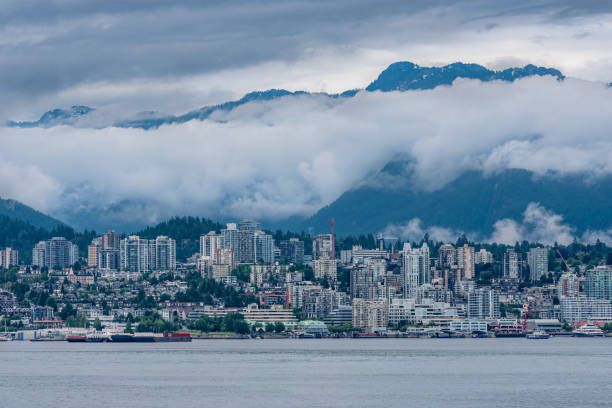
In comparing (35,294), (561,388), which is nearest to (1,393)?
(561,388)

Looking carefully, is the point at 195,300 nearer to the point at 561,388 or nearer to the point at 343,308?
the point at 343,308

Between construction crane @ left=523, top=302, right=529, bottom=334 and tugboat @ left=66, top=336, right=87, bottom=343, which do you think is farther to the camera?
construction crane @ left=523, top=302, right=529, bottom=334

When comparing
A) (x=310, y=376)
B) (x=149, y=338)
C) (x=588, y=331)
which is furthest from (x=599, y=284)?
(x=310, y=376)

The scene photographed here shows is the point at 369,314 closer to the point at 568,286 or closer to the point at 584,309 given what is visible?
the point at 584,309

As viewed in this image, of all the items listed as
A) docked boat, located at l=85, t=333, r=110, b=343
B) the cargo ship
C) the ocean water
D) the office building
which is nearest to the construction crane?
the office building

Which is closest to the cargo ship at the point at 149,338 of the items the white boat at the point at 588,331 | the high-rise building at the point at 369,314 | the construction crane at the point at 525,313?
the high-rise building at the point at 369,314

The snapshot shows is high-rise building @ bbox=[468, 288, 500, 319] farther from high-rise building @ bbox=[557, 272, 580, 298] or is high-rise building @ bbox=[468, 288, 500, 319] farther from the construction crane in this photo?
high-rise building @ bbox=[557, 272, 580, 298]
